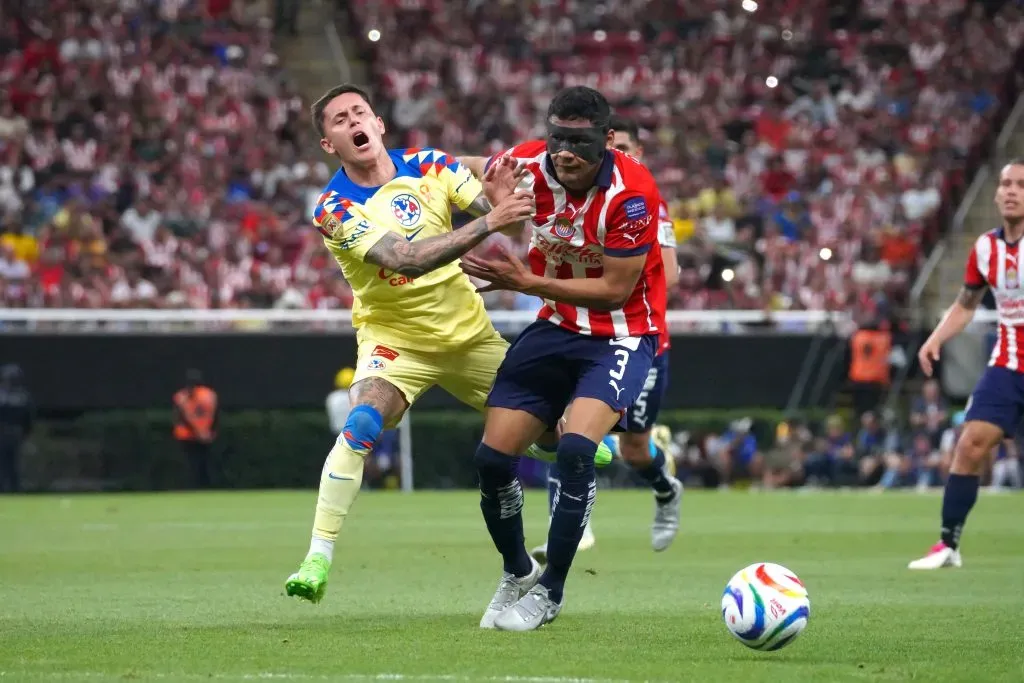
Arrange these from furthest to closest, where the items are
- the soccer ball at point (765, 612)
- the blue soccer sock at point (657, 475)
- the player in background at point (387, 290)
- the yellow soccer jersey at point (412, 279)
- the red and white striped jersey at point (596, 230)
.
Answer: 1. the blue soccer sock at point (657, 475)
2. the yellow soccer jersey at point (412, 279)
3. the player in background at point (387, 290)
4. the red and white striped jersey at point (596, 230)
5. the soccer ball at point (765, 612)

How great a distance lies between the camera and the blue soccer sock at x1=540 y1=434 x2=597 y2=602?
754 centimetres

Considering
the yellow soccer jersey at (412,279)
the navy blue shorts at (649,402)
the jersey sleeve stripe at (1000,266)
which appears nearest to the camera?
the yellow soccer jersey at (412,279)

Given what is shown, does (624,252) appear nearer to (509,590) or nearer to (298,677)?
(509,590)

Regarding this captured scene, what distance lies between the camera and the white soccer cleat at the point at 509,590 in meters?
7.92

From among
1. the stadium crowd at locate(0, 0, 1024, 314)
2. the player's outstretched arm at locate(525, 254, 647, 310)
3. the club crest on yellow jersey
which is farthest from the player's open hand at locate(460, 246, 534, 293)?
the stadium crowd at locate(0, 0, 1024, 314)

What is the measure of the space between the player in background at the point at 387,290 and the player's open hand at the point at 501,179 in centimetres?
58

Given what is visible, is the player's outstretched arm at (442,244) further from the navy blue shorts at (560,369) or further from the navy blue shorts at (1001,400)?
the navy blue shorts at (1001,400)

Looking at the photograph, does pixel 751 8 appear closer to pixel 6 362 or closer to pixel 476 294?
pixel 6 362

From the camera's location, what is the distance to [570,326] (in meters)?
7.93

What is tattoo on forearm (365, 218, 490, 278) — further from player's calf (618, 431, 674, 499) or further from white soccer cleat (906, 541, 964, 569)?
white soccer cleat (906, 541, 964, 569)

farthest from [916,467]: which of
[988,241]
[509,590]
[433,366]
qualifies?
[509,590]

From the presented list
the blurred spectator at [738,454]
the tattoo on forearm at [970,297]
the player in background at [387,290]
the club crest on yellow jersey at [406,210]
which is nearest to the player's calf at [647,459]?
the tattoo on forearm at [970,297]

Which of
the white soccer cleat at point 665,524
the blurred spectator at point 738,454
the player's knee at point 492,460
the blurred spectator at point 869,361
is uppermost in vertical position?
the player's knee at point 492,460

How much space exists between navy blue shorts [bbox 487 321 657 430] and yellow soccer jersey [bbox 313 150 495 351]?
709mm
